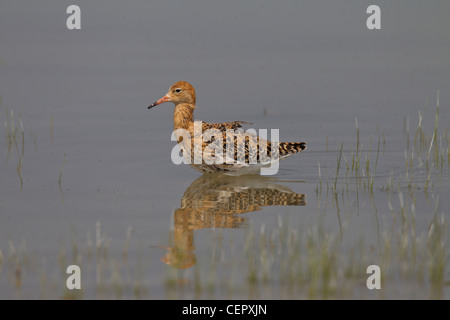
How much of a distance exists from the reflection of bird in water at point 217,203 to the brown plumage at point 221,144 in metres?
0.25

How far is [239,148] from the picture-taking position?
12.3 metres

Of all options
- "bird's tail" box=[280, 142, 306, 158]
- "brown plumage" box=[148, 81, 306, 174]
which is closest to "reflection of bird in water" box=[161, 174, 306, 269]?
"brown plumage" box=[148, 81, 306, 174]

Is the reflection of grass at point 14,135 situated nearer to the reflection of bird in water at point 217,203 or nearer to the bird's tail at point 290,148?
the reflection of bird in water at point 217,203

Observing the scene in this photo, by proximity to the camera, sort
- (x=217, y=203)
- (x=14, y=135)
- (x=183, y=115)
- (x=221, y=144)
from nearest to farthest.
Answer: (x=217, y=203) < (x=221, y=144) < (x=183, y=115) < (x=14, y=135)

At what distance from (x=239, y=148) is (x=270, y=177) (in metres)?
0.64

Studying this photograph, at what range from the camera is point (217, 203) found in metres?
10.8

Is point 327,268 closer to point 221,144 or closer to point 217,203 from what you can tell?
point 217,203

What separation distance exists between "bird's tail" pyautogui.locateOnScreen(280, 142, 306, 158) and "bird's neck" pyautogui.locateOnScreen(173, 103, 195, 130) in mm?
1505

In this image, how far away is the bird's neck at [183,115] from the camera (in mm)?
12539

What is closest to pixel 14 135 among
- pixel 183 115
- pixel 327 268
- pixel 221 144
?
pixel 183 115

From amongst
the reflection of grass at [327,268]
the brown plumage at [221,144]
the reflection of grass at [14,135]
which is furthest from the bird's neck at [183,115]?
the reflection of grass at [327,268]

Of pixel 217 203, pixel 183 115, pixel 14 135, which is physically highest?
pixel 183 115

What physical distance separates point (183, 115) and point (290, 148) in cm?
176

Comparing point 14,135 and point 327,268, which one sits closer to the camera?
point 327,268
